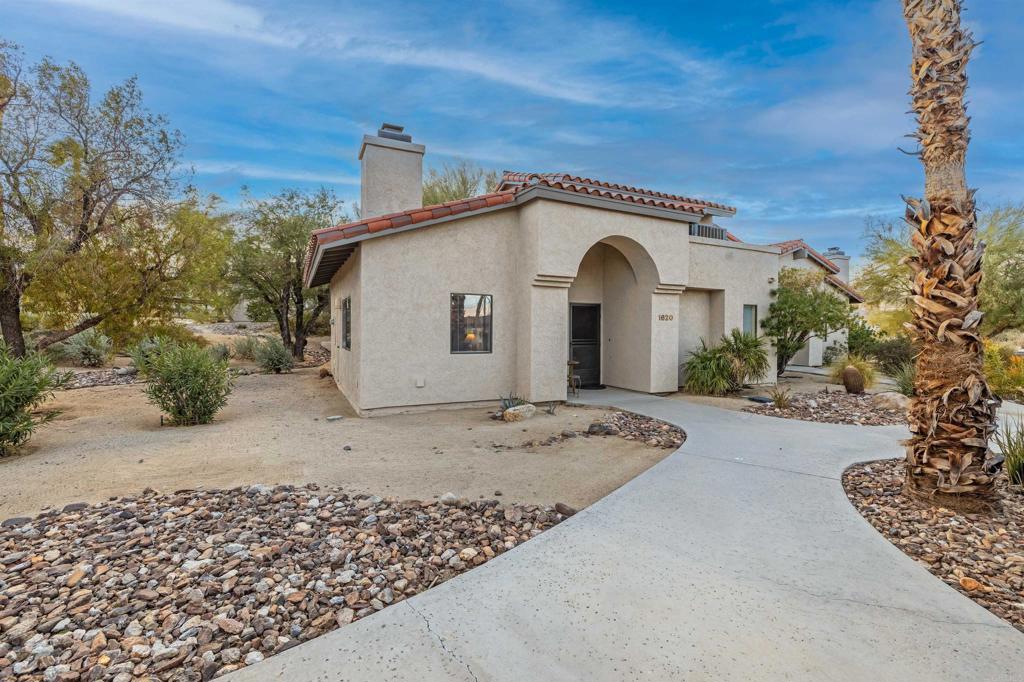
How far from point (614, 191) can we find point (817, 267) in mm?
14167

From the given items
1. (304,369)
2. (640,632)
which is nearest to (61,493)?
(640,632)

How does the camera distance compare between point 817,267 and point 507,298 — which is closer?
point 507,298

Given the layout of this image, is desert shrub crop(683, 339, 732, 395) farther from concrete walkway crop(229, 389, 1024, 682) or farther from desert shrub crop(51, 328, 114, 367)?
desert shrub crop(51, 328, 114, 367)

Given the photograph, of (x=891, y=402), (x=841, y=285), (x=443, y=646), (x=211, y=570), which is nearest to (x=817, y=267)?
(x=841, y=285)

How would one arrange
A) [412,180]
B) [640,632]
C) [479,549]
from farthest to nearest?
[412,180]
[479,549]
[640,632]

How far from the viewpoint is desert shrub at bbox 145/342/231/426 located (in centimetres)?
841

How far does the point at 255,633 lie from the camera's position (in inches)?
107

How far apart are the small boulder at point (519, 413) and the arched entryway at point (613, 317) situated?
3232 mm

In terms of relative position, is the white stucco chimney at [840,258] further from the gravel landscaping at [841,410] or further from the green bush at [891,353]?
the gravel landscaping at [841,410]

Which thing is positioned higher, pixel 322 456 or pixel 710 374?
pixel 710 374

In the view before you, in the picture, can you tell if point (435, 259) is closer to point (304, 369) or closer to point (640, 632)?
point (640, 632)

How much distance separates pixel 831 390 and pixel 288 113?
61.1 feet

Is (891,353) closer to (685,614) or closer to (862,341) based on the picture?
(862,341)

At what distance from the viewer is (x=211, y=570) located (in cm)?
334
